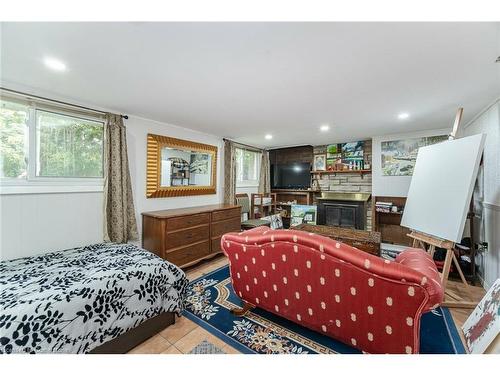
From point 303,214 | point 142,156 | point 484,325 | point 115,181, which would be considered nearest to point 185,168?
point 142,156

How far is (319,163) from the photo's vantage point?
202 inches

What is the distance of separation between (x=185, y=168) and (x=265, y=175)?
2.48 metres

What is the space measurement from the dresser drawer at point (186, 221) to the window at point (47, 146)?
3.46 feet

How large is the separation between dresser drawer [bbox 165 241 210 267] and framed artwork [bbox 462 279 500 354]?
114 inches

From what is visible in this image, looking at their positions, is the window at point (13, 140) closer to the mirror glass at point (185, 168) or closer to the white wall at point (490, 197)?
the mirror glass at point (185, 168)

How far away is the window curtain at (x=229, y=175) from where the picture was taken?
4395 millimetres

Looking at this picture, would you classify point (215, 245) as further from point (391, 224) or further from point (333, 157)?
point (391, 224)

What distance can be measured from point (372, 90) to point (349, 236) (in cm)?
179

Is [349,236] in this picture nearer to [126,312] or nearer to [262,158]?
[126,312]

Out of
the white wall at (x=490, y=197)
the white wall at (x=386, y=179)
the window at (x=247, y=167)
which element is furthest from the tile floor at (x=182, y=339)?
the window at (x=247, y=167)

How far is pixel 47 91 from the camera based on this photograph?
2.15 m

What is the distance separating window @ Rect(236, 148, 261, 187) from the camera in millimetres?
5055
